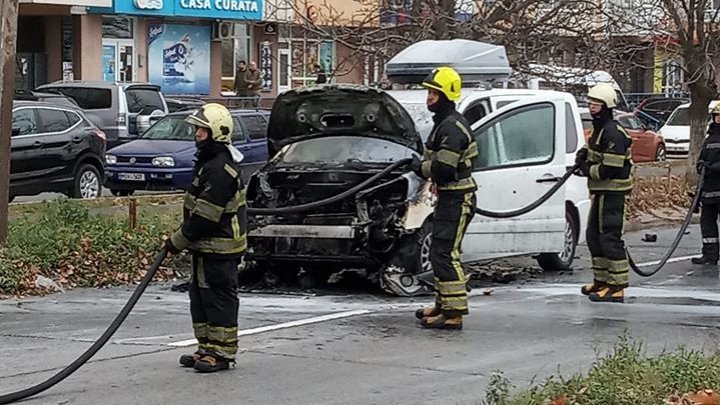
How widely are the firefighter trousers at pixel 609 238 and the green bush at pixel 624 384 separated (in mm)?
3960

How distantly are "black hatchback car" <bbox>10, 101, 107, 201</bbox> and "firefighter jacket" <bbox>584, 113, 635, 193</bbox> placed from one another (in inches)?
391

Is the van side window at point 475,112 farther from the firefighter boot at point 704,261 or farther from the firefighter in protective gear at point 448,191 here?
the firefighter boot at point 704,261

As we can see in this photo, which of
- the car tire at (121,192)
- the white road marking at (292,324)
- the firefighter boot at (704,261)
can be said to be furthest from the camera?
the car tire at (121,192)

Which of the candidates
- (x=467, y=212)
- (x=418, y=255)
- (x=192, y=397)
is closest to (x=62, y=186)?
(x=418, y=255)

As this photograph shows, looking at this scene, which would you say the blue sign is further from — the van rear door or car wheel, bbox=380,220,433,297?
car wheel, bbox=380,220,433,297

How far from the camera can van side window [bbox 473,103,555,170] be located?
12.9 meters

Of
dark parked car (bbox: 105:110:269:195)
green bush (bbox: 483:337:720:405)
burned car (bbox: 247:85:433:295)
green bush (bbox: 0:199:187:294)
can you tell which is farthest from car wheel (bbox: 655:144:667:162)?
green bush (bbox: 483:337:720:405)

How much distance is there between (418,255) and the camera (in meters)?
11.9

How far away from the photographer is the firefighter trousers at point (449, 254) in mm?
10297

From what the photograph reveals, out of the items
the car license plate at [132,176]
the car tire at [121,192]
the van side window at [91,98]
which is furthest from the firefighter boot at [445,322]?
the van side window at [91,98]

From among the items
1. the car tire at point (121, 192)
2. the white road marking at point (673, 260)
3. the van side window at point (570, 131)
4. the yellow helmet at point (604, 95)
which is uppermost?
the yellow helmet at point (604, 95)

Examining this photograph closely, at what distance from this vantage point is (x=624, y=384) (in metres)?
7.21

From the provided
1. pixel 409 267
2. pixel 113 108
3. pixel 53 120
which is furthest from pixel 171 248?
pixel 113 108

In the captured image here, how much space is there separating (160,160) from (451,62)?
9279mm
